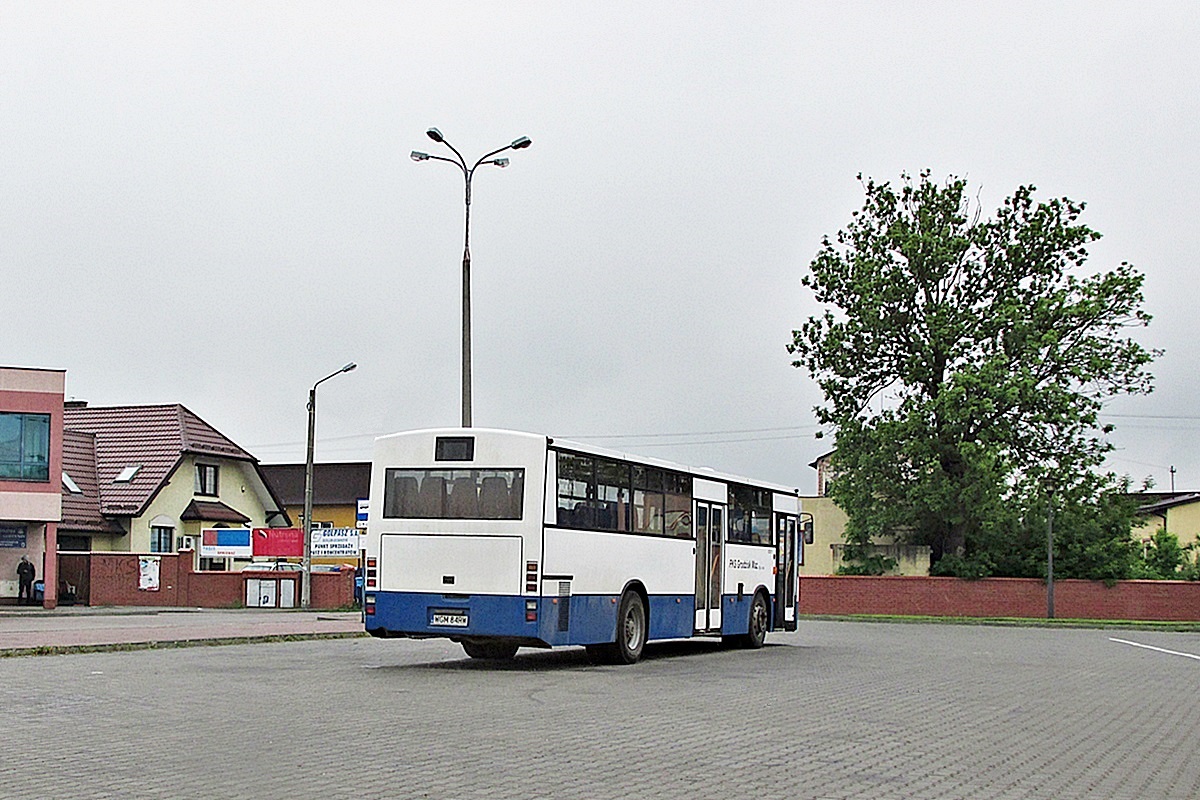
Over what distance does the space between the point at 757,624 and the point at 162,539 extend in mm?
40113

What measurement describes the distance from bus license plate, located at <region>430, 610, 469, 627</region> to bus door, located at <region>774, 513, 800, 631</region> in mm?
9269

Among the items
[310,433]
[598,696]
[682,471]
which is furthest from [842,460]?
[598,696]

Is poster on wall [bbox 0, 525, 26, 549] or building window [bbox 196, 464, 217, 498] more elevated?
building window [bbox 196, 464, 217, 498]

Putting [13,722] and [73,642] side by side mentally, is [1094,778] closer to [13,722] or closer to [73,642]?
[13,722]

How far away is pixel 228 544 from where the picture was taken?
55.5 meters

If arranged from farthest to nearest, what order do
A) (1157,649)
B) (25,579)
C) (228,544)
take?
(228,544) → (25,579) → (1157,649)

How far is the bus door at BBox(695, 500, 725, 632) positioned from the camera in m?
24.6

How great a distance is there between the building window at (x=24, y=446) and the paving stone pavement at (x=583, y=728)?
25.4 metres

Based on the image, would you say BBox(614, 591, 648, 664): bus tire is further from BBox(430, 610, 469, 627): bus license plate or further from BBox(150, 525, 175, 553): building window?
BBox(150, 525, 175, 553): building window

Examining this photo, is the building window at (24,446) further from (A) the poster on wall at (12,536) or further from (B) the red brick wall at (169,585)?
(B) the red brick wall at (169,585)

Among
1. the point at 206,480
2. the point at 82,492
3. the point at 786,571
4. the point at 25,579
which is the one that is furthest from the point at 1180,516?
the point at 786,571

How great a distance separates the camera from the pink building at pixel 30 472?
46438 mm

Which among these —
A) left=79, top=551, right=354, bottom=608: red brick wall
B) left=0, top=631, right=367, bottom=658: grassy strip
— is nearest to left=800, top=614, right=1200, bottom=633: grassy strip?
left=79, top=551, right=354, bottom=608: red brick wall

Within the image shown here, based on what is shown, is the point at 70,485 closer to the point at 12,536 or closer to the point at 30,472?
the point at 12,536
